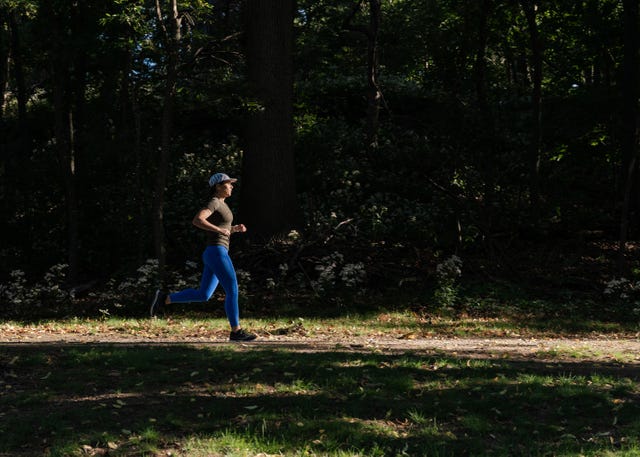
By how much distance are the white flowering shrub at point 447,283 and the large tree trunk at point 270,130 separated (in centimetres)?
340

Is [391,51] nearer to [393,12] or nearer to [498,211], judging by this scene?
[393,12]

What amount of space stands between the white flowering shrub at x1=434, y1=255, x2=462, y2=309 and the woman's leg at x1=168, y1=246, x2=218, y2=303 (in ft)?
16.9

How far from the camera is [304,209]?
1820 cm

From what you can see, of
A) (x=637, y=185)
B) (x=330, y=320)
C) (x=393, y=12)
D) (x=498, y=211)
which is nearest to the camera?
(x=330, y=320)

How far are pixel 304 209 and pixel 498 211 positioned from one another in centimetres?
454

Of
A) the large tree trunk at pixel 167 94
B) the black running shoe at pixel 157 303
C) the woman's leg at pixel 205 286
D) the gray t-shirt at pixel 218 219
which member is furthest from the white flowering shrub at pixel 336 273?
the gray t-shirt at pixel 218 219

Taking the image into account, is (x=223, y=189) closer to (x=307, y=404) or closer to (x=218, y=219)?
(x=218, y=219)

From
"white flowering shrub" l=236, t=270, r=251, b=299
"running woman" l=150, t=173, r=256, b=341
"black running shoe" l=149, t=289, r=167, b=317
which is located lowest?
"black running shoe" l=149, t=289, r=167, b=317

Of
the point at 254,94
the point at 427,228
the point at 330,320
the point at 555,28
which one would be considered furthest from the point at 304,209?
the point at 555,28

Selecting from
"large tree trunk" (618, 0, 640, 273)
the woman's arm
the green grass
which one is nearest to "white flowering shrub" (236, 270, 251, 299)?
the woman's arm

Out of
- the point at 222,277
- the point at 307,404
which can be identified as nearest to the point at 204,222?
the point at 222,277

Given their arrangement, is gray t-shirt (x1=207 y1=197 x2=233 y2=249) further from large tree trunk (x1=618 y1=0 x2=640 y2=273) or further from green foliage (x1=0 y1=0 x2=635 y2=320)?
large tree trunk (x1=618 y1=0 x2=640 y2=273)

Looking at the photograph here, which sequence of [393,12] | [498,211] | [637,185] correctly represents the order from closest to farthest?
[498,211]
[637,185]
[393,12]

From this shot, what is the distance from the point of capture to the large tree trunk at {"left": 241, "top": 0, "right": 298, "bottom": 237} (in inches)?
611
